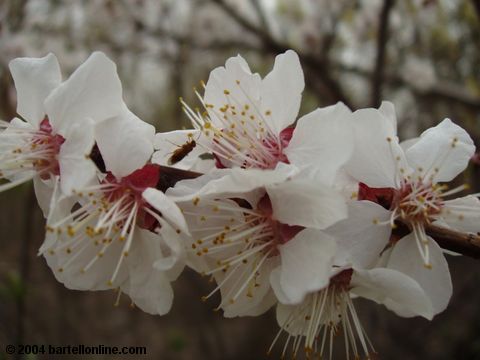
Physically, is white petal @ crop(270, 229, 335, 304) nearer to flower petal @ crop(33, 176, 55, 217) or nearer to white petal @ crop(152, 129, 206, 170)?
white petal @ crop(152, 129, 206, 170)

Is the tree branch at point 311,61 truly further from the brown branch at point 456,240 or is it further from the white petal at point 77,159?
the white petal at point 77,159

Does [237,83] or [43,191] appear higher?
[237,83]

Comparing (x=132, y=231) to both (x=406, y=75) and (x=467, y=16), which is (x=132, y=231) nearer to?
(x=467, y=16)

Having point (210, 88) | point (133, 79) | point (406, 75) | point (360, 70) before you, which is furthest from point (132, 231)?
point (133, 79)

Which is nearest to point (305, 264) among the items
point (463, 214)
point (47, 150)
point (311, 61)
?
point (463, 214)

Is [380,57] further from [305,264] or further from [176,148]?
[305,264]

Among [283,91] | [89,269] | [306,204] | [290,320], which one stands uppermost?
[283,91]
